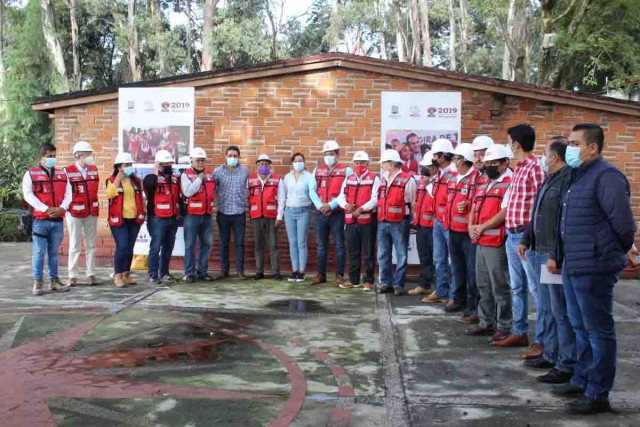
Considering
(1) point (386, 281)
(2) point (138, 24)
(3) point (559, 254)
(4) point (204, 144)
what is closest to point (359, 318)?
(1) point (386, 281)

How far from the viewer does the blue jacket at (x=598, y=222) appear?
412 centimetres

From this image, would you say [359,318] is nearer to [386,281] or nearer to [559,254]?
[386,281]

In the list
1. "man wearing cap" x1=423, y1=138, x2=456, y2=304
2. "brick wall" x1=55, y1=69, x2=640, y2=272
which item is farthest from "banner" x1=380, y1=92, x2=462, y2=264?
"man wearing cap" x1=423, y1=138, x2=456, y2=304

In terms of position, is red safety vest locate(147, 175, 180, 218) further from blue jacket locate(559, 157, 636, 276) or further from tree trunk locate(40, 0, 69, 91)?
tree trunk locate(40, 0, 69, 91)

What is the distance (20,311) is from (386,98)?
21.3ft

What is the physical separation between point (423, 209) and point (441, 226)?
74 cm

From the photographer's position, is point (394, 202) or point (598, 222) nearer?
point (598, 222)

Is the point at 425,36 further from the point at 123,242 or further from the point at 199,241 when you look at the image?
the point at 123,242

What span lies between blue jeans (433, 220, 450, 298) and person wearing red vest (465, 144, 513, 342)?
1923mm

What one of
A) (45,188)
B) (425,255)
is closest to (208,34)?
(45,188)

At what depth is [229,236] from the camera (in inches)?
404

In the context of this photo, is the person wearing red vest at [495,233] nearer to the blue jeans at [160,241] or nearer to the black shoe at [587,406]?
the black shoe at [587,406]

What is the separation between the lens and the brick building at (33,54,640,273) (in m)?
10.5

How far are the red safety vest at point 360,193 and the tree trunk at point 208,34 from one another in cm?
2152
